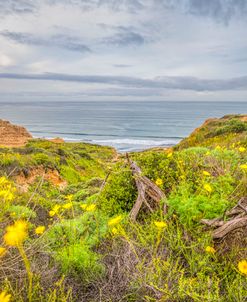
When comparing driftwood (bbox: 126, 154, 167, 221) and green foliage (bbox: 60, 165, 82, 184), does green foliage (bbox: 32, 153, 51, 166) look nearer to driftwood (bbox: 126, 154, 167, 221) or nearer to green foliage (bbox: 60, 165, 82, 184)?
green foliage (bbox: 60, 165, 82, 184)

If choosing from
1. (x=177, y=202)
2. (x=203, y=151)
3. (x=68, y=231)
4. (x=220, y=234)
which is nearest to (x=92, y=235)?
(x=68, y=231)

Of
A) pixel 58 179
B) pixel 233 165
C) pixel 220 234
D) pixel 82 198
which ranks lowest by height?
pixel 58 179

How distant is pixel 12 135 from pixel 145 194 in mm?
40360

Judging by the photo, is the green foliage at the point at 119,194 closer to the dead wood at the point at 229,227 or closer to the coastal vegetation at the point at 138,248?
the coastal vegetation at the point at 138,248

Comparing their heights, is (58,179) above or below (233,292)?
below

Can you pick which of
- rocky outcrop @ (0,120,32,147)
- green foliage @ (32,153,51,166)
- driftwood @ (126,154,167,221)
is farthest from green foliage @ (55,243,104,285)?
rocky outcrop @ (0,120,32,147)

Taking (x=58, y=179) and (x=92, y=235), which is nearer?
(x=92, y=235)

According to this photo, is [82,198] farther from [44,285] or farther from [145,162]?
[44,285]

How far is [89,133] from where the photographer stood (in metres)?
80.2

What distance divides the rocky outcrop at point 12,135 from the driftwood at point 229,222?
3683 centimetres

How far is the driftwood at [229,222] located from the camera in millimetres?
3006

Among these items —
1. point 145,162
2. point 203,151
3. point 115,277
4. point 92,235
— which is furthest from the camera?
point 203,151

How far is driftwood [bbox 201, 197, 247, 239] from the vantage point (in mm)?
3006

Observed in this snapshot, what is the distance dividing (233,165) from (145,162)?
4.61 ft
